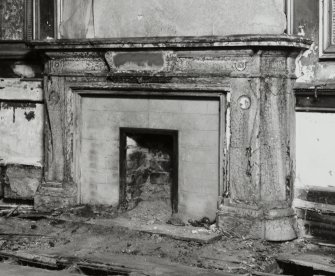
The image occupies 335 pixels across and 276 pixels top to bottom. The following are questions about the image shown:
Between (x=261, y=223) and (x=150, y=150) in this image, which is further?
(x=150, y=150)

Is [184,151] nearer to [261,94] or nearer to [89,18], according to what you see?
[261,94]

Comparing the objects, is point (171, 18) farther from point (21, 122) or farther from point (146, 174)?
point (21, 122)

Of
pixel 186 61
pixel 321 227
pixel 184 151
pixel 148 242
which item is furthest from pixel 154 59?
pixel 321 227

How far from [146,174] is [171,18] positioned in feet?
6.13

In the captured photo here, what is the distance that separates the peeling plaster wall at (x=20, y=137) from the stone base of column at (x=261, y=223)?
2741 millimetres

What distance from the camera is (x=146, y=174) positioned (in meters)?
7.35

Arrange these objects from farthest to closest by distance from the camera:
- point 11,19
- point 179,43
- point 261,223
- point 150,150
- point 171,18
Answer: point 11,19 < point 150,150 < point 171,18 < point 179,43 < point 261,223

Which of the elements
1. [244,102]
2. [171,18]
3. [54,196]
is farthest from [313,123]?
[54,196]

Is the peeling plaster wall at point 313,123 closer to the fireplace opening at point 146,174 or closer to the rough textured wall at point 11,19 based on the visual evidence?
the fireplace opening at point 146,174

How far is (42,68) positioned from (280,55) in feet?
10.3

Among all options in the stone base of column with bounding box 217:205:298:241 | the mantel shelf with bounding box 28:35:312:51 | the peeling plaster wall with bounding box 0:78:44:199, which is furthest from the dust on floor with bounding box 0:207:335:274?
the mantel shelf with bounding box 28:35:312:51

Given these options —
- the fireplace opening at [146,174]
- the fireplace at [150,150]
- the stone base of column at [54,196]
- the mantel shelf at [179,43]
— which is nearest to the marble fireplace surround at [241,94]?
the mantel shelf at [179,43]

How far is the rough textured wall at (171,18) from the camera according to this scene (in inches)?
241

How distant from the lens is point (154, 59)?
663 centimetres
